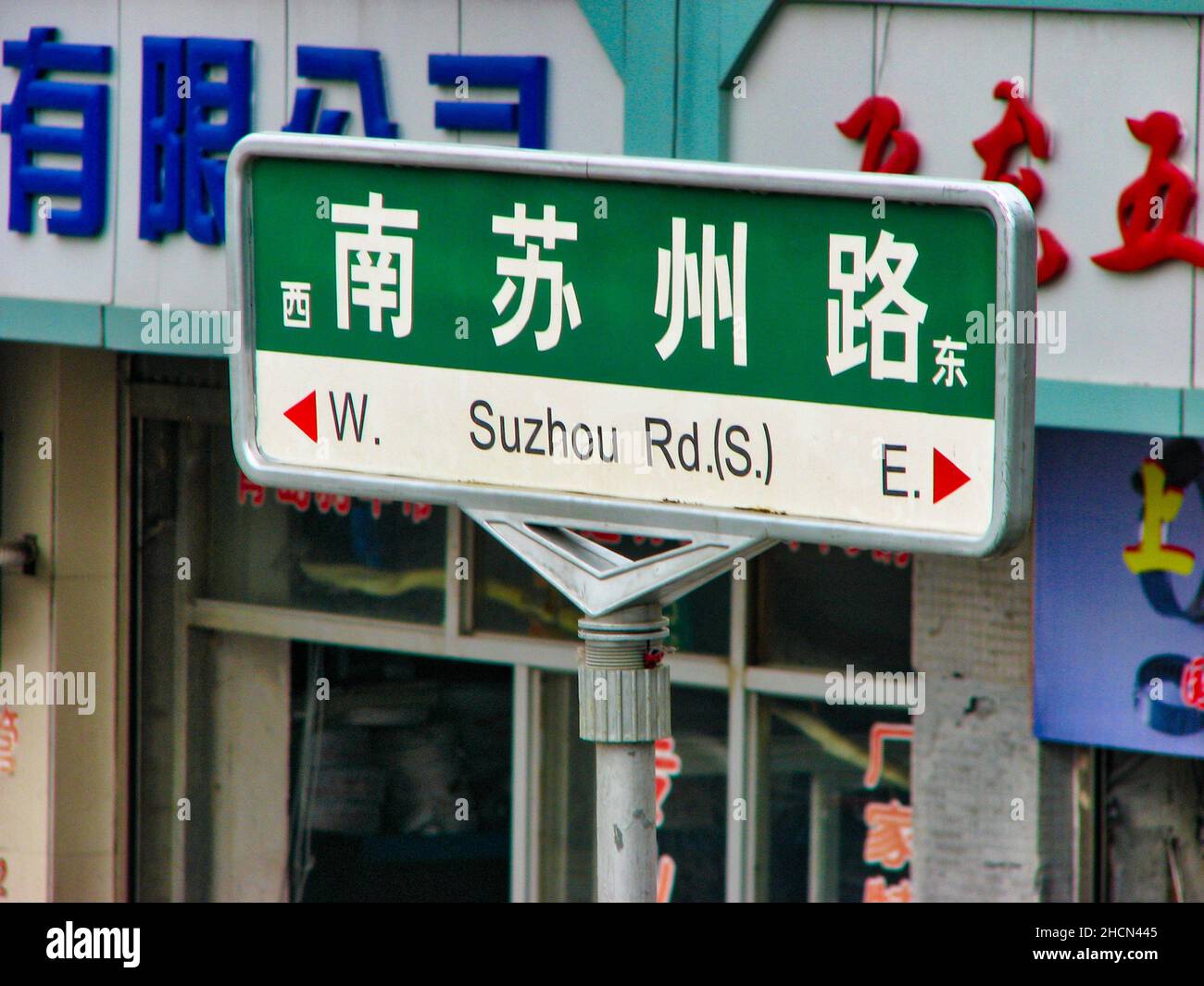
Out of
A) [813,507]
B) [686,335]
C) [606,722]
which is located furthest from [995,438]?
[606,722]

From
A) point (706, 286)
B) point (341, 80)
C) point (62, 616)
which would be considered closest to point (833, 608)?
point (341, 80)

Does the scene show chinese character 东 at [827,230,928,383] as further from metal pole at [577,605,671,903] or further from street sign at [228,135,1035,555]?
metal pole at [577,605,671,903]

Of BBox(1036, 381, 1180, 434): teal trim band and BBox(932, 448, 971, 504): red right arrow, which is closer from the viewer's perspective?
BBox(932, 448, 971, 504): red right arrow

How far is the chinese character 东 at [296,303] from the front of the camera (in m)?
2.55

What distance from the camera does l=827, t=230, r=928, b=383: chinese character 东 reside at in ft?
6.93

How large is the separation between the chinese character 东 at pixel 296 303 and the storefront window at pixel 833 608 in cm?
447

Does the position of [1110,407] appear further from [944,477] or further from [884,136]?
[944,477]

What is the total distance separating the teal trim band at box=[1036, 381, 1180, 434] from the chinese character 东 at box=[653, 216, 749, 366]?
9.83ft

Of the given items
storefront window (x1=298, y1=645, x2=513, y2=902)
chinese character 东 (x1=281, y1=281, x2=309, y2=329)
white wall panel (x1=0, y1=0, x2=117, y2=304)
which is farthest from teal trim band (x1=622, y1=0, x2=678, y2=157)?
chinese character 东 (x1=281, y1=281, x2=309, y2=329)

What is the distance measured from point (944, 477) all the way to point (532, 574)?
5850 millimetres

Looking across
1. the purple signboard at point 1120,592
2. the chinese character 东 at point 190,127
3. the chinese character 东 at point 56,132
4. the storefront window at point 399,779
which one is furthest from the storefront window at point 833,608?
the chinese character 东 at point 56,132

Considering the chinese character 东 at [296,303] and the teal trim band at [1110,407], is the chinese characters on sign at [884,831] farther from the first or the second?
the chinese character 东 at [296,303]

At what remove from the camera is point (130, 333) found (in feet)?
22.9

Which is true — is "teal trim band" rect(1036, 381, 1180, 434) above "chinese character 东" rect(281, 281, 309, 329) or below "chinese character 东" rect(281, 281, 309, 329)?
above
